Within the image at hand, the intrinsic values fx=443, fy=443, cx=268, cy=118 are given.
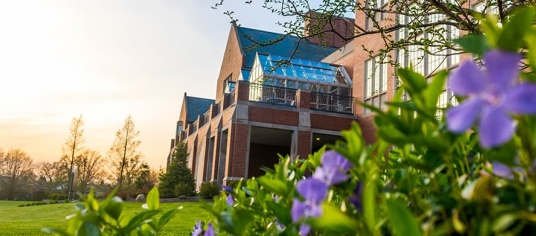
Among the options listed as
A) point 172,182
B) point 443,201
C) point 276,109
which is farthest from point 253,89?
point 443,201

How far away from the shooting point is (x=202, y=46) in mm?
15523

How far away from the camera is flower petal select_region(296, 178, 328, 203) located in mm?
588

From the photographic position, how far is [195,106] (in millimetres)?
35750

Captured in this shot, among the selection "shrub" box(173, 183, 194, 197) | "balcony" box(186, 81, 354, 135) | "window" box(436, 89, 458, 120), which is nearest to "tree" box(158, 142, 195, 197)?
"shrub" box(173, 183, 194, 197)

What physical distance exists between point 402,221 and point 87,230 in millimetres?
558

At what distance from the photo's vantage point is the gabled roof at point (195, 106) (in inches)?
1359

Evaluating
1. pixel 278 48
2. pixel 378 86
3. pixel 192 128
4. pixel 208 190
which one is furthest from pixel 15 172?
pixel 378 86

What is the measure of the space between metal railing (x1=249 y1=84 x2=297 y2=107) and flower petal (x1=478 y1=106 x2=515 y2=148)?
19122 mm

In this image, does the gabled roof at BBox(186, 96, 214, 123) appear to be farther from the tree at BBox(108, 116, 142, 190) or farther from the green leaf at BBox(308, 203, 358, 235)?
the green leaf at BBox(308, 203, 358, 235)

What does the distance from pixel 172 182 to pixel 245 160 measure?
4.69 m

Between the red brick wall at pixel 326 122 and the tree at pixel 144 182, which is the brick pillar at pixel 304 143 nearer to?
the red brick wall at pixel 326 122

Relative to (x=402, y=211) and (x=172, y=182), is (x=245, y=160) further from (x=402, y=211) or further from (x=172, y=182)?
(x=402, y=211)

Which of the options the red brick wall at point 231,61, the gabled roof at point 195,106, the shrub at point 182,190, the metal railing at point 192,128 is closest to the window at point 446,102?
the shrub at point 182,190

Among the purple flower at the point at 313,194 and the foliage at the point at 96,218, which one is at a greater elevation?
the purple flower at the point at 313,194
